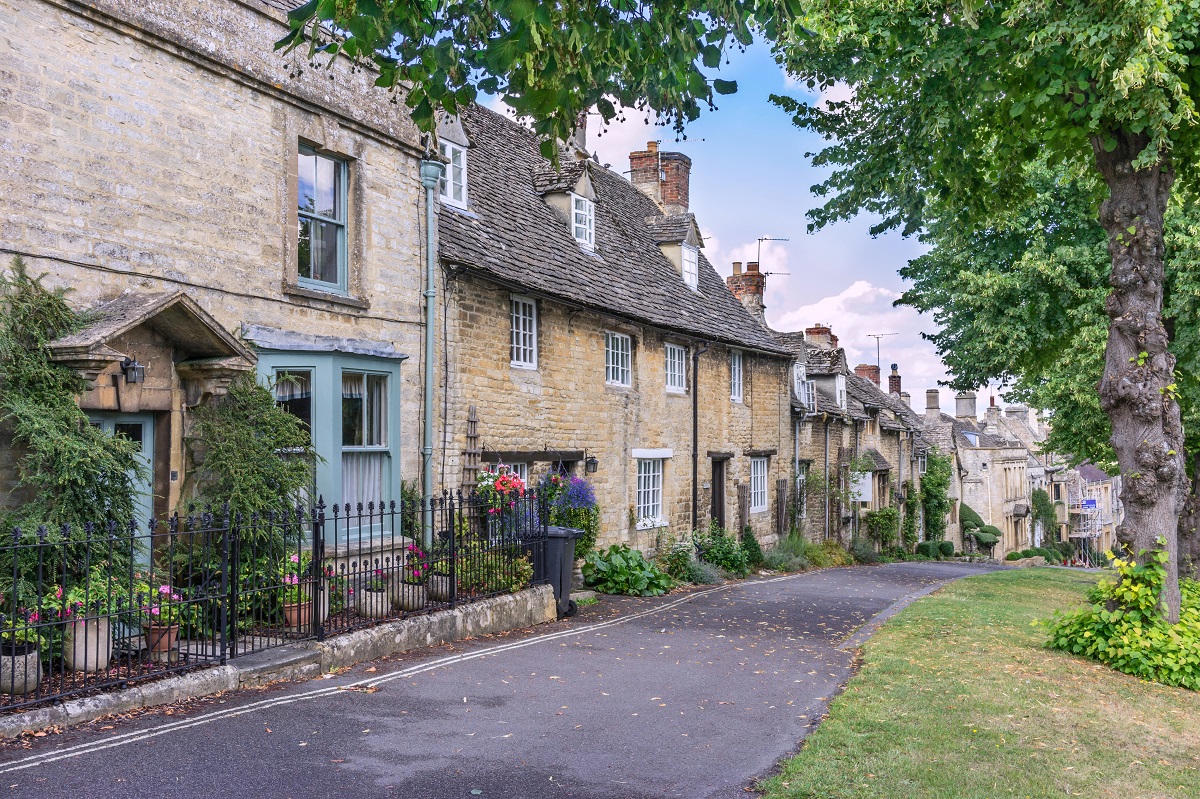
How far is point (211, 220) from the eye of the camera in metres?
10.2

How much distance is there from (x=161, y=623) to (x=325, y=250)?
5507 millimetres

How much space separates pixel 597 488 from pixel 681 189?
12288 millimetres

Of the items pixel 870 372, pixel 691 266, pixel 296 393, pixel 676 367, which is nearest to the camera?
pixel 296 393

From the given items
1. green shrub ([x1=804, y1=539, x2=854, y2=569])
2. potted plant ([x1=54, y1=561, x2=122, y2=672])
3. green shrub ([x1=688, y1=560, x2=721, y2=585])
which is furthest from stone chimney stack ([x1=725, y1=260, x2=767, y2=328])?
potted plant ([x1=54, y1=561, x2=122, y2=672])

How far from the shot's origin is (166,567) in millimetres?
9281

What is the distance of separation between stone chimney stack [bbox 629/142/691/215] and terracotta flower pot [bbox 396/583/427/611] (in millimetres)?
17930

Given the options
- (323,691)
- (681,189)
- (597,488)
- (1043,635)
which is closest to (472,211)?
(597,488)

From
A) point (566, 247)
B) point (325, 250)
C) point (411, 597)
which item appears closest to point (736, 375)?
point (566, 247)

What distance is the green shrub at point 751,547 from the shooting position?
23.2 m

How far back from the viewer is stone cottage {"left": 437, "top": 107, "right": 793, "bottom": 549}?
14.5m

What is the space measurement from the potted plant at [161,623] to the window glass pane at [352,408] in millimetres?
3780

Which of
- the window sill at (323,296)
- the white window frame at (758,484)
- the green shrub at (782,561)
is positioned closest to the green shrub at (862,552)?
the green shrub at (782,561)

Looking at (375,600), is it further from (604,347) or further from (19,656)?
(604,347)

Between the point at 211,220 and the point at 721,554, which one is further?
the point at 721,554
